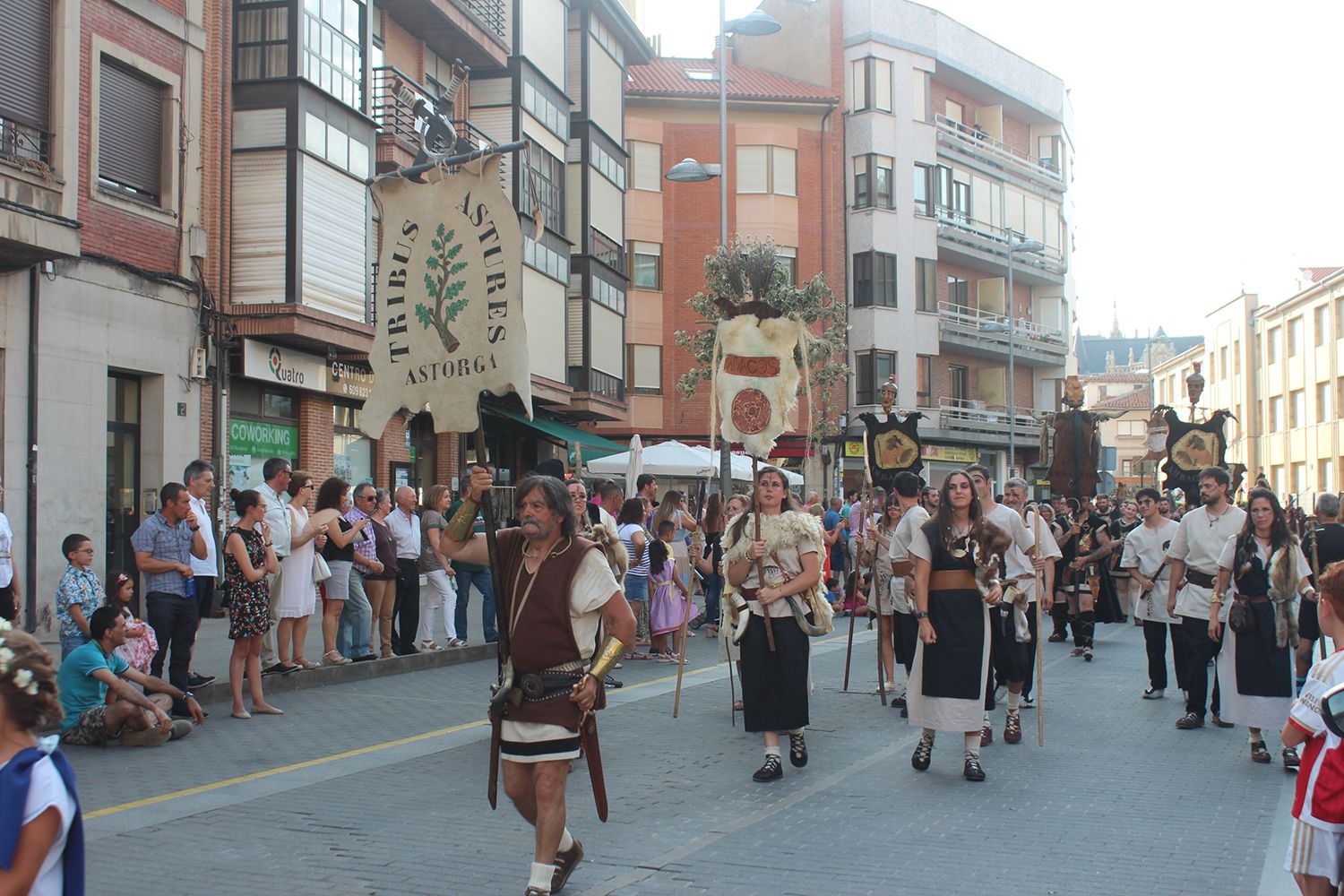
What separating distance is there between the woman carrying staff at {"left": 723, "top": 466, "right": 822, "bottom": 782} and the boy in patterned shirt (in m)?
3.92

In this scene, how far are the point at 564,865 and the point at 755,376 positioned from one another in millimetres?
5677

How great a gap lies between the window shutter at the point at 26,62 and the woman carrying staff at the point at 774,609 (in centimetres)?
1095

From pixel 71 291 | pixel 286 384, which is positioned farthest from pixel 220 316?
pixel 71 291

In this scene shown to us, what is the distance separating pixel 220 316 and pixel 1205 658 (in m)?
13.7

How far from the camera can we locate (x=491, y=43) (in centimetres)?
2588

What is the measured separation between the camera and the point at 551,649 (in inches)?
215

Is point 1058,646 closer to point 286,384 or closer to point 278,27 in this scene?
point 286,384

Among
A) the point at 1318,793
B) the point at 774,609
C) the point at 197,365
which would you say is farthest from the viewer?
the point at 197,365

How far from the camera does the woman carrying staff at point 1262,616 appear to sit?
879 cm

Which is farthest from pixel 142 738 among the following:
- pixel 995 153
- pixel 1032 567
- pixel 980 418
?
pixel 995 153

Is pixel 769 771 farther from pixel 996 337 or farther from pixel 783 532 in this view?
pixel 996 337

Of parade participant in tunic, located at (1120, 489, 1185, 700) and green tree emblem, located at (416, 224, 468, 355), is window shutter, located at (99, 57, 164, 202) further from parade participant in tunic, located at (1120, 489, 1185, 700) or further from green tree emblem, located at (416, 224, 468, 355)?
parade participant in tunic, located at (1120, 489, 1185, 700)

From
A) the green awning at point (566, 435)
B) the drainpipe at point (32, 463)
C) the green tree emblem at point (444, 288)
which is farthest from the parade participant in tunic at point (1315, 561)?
the green awning at point (566, 435)

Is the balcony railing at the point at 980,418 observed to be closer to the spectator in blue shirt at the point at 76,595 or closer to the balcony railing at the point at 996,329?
the balcony railing at the point at 996,329
